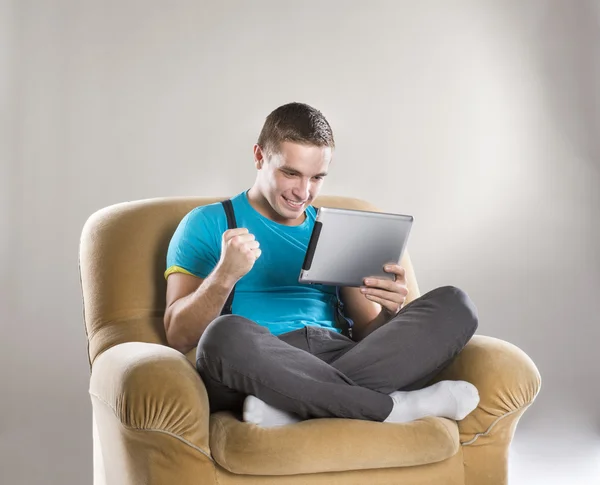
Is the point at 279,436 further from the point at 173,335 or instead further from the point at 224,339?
the point at 173,335

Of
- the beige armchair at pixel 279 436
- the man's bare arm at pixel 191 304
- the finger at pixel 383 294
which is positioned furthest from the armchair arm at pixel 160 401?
the finger at pixel 383 294

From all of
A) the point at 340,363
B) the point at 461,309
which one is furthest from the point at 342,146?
the point at 340,363

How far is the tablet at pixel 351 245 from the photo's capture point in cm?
200

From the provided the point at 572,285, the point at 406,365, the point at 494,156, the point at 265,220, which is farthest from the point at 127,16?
the point at 572,285

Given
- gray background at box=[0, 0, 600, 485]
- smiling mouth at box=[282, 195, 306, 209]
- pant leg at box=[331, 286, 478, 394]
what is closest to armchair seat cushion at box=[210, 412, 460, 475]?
pant leg at box=[331, 286, 478, 394]

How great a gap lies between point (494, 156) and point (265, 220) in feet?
5.29

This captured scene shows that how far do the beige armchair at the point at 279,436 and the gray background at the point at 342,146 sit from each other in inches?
35.6

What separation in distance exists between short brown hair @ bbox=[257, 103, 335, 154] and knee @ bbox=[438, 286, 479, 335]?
0.49 m

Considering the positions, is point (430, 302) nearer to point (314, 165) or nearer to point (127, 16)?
point (314, 165)

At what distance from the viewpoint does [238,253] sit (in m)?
1.88

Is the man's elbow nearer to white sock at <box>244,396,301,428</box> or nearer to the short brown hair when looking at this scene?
white sock at <box>244,396,301,428</box>

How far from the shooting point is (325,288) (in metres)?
2.29

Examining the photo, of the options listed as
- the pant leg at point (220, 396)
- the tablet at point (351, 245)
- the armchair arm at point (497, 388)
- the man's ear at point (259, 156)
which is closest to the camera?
the pant leg at point (220, 396)

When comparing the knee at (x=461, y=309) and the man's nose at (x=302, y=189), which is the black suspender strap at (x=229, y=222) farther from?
the knee at (x=461, y=309)
